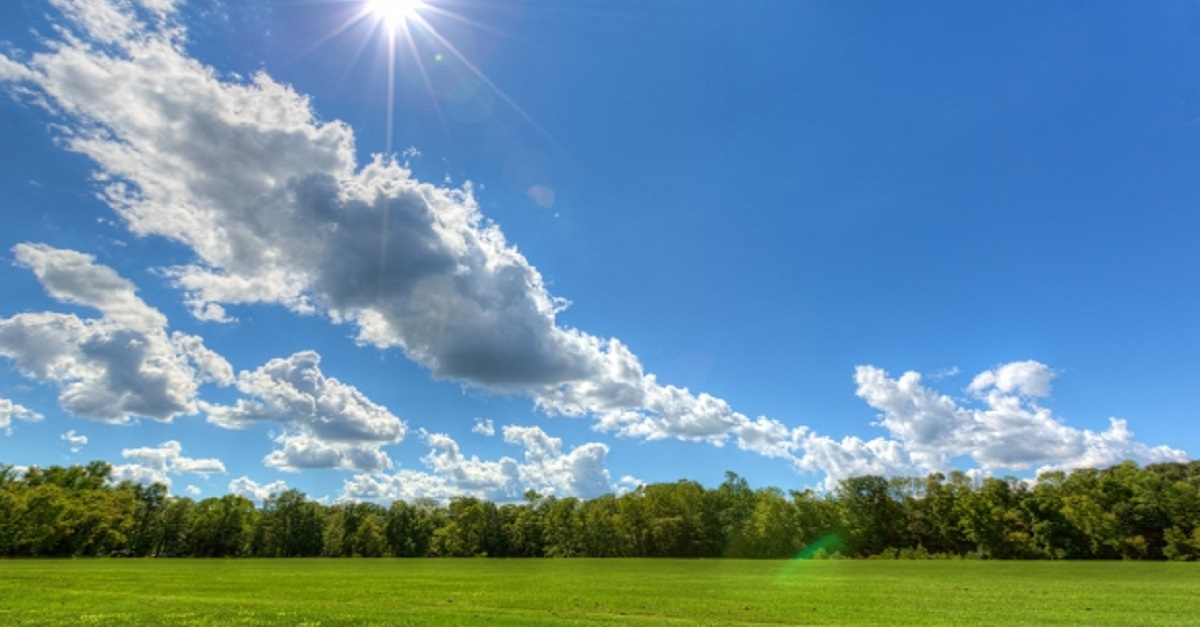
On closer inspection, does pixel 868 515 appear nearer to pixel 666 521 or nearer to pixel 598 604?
pixel 666 521

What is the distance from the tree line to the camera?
96625 millimetres

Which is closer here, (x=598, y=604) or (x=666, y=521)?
(x=598, y=604)

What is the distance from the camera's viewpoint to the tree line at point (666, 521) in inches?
3804

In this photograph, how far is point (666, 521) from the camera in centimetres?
12331

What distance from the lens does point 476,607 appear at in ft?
82.5

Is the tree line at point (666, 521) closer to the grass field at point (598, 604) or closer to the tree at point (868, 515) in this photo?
the tree at point (868, 515)

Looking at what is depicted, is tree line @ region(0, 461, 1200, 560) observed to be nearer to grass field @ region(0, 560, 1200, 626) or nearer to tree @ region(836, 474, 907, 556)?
tree @ region(836, 474, 907, 556)

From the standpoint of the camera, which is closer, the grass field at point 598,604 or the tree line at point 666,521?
the grass field at point 598,604

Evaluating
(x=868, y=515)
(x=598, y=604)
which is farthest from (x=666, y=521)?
(x=598, y=604)

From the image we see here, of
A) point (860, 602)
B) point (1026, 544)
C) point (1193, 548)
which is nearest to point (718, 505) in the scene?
point (1026, 544)

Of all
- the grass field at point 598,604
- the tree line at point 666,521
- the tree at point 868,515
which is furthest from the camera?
the tree at point 868,515

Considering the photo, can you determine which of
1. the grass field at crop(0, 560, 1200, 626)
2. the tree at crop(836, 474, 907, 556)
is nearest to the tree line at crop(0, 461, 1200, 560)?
the tree at crop(836, 474, 907, 556)

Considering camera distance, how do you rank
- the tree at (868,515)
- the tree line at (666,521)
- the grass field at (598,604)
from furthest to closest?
the tree at (868,515) → the tree line at (666,521) → the grass field at (598,604)

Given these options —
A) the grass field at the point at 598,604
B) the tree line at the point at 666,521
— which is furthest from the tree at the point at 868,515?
the grass field at the point at 598,604
